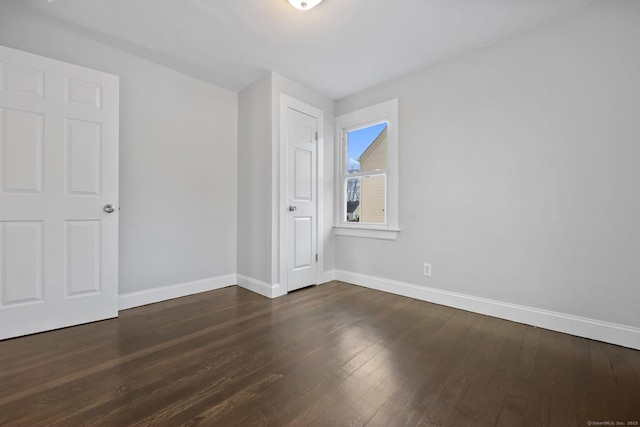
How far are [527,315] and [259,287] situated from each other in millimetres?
2608

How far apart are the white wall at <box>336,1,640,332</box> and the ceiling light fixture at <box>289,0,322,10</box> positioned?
1.47 m

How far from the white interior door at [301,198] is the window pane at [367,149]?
55cm

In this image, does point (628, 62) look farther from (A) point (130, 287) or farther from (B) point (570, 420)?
(A) point (130, 287)

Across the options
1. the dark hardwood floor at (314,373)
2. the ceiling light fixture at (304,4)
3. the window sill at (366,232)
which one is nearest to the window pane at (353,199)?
the window sill at (366,232)

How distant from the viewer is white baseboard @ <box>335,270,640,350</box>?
1925 mm

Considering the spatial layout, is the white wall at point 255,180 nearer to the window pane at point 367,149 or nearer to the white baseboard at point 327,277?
the white baseboard at point 327,277

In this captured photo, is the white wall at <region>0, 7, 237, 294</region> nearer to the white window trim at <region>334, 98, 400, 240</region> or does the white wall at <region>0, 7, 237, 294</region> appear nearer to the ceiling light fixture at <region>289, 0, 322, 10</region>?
the white window trim at <region>334, 98, 400, 240</region>

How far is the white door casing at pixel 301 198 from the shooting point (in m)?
3.17

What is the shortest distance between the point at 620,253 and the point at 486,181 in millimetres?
1022

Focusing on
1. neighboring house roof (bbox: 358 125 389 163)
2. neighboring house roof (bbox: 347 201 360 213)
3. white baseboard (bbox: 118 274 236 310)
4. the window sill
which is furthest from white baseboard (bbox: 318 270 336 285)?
neighboring house roof (bbox: 358 125 389 163)

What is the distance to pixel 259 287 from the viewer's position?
10.3 ft

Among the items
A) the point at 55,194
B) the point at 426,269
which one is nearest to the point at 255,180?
the point at 55,194

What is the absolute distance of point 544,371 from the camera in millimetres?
1614

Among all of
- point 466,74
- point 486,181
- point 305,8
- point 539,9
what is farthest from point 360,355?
point 539,9
